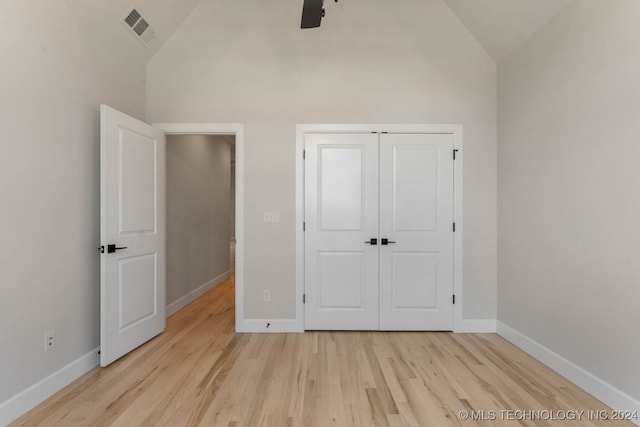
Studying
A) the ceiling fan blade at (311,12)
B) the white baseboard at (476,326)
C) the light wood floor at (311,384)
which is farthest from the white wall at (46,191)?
the white baseboard at (476,326)

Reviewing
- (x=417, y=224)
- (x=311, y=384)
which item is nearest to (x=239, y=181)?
(x=417, y=224)

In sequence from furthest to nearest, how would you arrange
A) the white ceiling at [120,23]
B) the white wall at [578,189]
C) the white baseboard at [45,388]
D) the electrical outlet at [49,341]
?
the white ceiling at [120,23], the electrical outlet at [49,341], the white wall at [578,189], the white baseboard at [45,388]

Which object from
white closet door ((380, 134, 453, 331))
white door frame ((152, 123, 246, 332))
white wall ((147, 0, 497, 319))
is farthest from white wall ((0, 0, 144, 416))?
white closet door ((380, 134, 453, 331))

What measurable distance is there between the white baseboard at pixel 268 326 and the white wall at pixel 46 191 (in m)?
1.27

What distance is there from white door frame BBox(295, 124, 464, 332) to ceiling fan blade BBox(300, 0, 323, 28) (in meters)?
1.20

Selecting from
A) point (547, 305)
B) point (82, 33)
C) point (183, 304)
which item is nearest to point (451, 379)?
point (547, 305)

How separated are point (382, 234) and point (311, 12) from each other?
2110mm

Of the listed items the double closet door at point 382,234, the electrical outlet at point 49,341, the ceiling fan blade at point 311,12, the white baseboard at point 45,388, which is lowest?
the white baseboard at point 45,388

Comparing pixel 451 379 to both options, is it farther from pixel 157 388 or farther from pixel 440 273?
pixel 157 388

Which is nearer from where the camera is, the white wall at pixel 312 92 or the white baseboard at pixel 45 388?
the white baseboard at pixel 45 388

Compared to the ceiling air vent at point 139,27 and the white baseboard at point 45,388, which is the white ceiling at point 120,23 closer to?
the ceiling air vent at point 139,27

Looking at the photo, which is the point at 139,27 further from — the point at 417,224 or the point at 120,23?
the point at 417,224

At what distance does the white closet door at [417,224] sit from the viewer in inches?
132

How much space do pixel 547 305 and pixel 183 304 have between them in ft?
13.3
